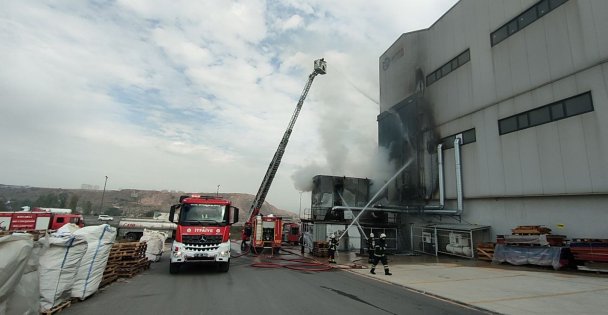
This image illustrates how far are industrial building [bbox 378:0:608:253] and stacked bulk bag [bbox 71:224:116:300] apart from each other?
19437mm

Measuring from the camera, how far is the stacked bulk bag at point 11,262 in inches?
187

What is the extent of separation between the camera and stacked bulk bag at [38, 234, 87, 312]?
21.4ft

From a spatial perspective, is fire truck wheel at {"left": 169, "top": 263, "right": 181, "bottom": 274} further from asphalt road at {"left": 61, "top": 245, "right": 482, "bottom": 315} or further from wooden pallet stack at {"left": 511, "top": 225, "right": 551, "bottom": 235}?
wooden pallet stack at {"left": 511, "top": 225, "right": 551, "bottom": 235}

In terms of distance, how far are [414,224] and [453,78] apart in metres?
11.8

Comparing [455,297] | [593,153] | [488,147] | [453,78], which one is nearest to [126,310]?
[455,297]

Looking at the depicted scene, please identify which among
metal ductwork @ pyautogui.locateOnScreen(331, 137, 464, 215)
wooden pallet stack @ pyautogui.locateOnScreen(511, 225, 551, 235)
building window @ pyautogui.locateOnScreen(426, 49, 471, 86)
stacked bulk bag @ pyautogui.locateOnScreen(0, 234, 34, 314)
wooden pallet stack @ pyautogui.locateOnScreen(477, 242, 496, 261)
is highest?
building window @ pyautogui.locateOnScreen(426, 49, 471, 86)

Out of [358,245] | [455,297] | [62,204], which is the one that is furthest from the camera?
[62,204]

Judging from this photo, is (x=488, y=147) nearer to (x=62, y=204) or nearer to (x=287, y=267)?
(x=287, y=267)

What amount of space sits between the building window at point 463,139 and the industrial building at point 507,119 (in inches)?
3.7

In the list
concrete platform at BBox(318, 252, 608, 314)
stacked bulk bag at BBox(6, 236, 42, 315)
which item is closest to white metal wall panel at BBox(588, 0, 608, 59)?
concrete platform at BBox(318, 252, 608, 314)

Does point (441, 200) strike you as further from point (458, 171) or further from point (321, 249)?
point (321, 249)

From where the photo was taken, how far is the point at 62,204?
85.8 meters

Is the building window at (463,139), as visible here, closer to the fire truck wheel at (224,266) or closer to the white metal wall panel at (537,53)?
the white metal wall panel at (537,53)

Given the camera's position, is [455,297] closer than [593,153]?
Yes
